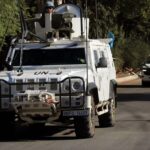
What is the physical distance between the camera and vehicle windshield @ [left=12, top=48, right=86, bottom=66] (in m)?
14.8

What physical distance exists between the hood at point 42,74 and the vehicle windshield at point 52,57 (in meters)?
0.76

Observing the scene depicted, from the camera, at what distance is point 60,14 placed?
15.8 meters

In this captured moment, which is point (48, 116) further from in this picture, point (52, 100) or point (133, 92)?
point (133, 92)

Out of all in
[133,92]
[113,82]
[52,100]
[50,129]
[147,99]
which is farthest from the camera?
[133,92]

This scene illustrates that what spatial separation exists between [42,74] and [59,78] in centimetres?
51

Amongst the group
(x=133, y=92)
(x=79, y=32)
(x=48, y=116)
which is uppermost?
(x=79, y=32)

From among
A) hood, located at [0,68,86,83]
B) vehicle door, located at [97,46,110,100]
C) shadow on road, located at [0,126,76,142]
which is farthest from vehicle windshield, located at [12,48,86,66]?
shadow on road, located at [0,126,76,142]

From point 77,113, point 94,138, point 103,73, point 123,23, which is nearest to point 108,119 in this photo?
point 103,73

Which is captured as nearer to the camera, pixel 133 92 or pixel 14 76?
pixel 14 76

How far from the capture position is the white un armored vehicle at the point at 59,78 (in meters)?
13.2

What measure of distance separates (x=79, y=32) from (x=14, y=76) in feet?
10.9

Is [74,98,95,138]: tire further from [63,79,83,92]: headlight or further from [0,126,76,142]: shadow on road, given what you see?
[63,79,83,92]: headlight

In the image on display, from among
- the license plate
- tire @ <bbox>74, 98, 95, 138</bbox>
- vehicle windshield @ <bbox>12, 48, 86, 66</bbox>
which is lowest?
tire @ <bbox>74, 98, 95, 138</bbox>

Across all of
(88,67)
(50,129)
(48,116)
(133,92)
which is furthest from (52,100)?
(133,92)
